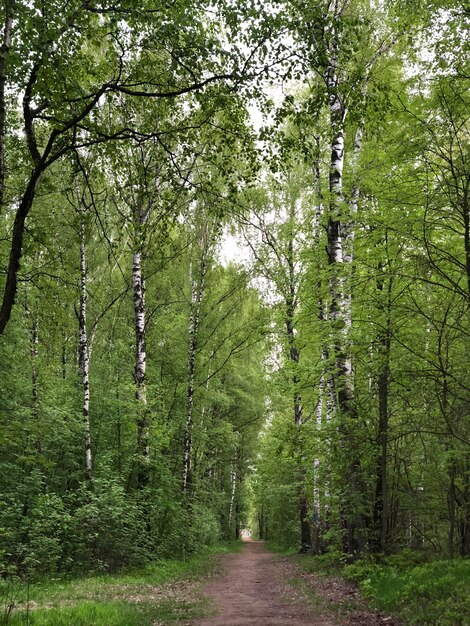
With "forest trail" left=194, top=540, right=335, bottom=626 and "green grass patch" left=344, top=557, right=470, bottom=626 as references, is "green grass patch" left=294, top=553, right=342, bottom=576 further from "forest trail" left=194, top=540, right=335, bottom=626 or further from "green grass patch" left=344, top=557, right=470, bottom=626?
"green grass patch" left=344, top=557, right=470, bottom=626

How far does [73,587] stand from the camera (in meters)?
9.34

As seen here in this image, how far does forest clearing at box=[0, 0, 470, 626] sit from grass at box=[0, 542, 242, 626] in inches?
4.0

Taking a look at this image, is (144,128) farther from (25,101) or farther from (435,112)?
(435,112)

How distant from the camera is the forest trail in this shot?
7211mm

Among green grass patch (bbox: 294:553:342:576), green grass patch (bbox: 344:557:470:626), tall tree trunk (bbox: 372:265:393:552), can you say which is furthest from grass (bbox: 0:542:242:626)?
tall tree trunk (bbox: 372:265:393:552)

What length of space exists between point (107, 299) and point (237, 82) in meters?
17.5

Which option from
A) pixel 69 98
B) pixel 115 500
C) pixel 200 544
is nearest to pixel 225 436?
pixel 200 544

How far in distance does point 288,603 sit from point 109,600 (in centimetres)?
354

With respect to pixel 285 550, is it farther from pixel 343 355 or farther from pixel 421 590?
pixel 421 590

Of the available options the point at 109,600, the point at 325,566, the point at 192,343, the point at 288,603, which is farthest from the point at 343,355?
the point at 192,343

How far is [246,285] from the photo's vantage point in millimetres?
21000

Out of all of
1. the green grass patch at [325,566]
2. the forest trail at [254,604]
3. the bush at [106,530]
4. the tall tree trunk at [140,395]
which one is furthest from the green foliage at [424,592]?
the tall tree trunk at [140,395]

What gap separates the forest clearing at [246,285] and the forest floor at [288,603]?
0.10 metres

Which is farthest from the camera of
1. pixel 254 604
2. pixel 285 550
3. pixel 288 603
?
pixel 285 550
